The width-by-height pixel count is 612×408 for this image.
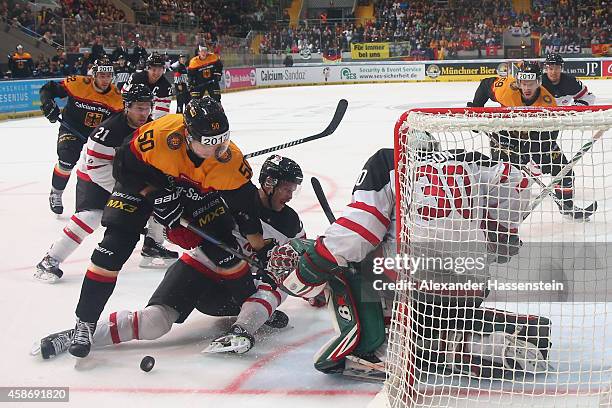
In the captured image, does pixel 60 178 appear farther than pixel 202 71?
No

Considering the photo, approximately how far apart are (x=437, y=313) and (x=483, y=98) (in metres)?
3.03

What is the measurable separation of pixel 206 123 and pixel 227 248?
0.53m

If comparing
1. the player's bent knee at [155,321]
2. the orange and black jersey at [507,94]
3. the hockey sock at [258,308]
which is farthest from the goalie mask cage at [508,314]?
the orange and black jersey at [507,94]

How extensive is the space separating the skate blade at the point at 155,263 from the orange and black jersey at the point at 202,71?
6.51 m

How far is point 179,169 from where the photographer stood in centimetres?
262

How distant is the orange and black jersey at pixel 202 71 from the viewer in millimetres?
10219

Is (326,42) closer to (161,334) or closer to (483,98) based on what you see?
(483,98)

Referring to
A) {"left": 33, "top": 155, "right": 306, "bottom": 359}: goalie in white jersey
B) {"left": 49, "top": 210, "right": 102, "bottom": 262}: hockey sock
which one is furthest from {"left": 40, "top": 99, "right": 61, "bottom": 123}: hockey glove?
{"left": 33, "top": 155, "right": 306, "bottom": 359}: goalie in white jersey

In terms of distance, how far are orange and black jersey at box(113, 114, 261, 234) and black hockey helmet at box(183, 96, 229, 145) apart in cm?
12

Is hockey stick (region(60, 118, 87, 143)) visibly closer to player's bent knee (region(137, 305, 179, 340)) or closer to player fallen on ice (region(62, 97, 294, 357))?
player fallen on ice (region(62, 97, 294, 357))

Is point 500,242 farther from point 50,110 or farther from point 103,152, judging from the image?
point 50,110

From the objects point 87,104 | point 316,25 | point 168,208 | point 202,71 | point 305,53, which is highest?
point 316,25

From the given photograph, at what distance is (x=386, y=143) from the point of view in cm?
798

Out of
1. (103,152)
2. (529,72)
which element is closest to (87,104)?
(103,152)
